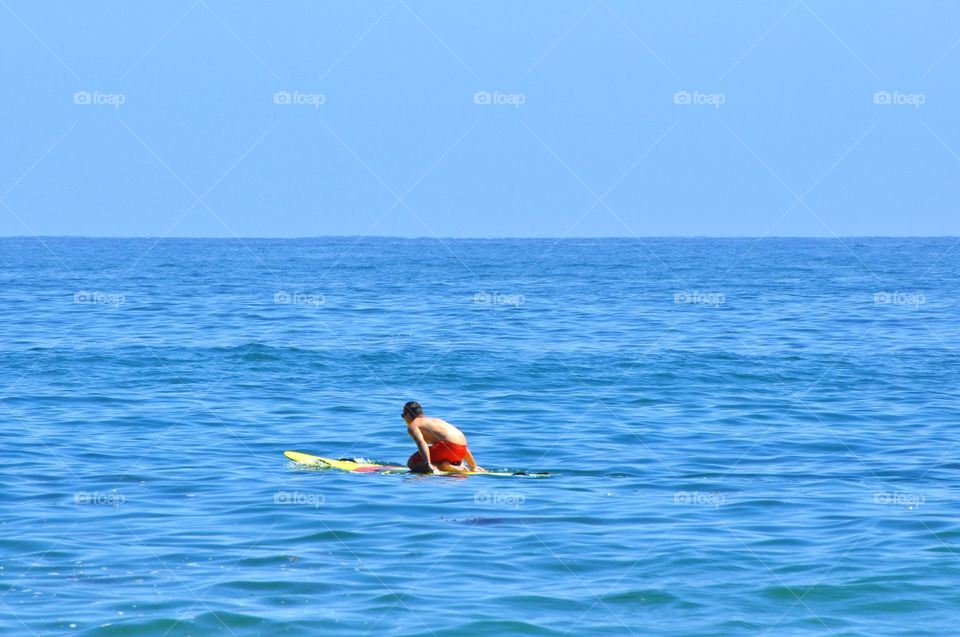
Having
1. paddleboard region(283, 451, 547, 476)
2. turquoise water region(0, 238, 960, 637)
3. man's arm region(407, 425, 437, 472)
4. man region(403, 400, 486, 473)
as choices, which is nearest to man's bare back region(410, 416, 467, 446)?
man region(403, 400, 486, 473)

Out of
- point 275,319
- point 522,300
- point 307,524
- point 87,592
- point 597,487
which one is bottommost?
point 87,592

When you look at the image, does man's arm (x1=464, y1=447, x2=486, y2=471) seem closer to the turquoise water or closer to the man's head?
the turquoise water

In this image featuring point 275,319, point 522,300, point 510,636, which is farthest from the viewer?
point 522,300

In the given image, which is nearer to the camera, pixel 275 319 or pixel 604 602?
pixel 604 602

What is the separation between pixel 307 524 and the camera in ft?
45.1

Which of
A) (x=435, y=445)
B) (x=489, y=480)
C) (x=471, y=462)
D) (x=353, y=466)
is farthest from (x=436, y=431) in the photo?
(x=353, y=466)

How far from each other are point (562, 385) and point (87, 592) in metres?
16.5

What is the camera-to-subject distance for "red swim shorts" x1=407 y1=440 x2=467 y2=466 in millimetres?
17031

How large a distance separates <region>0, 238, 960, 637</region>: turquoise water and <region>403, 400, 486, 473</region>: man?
18.0 inches

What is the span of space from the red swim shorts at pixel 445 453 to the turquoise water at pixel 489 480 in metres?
0.48

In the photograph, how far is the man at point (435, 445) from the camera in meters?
17.0

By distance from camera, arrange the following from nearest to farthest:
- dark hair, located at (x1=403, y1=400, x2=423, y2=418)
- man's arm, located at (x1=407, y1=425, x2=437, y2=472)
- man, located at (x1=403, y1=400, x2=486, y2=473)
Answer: man's arm, located at (x1=407, y1=425, x2=437, y2=472) < man, located at (x1=403, y1=400, x2=486, y2=473) < dark hair, located at (x1=403, y1=400, x2=423, y2=418)

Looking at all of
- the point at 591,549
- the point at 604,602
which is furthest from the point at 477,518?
the point at 604,602

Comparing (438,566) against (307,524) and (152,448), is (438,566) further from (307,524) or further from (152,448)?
(152,448)
